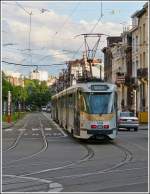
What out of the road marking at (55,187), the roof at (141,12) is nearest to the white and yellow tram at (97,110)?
the road marking at (55,187)

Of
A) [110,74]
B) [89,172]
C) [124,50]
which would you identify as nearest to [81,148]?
[89,172]

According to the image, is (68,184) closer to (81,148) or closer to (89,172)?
(89,172)

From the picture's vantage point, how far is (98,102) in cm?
3169

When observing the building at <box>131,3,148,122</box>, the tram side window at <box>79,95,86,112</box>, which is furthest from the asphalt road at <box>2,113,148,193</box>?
the building at <box>131,3,148,122</box>

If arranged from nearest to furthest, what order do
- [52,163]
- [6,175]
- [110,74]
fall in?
[6,175] < [52,163] < [110,74]

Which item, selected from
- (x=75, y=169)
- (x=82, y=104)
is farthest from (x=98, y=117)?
(x=75, y=169)

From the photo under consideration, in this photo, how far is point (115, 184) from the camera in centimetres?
1475

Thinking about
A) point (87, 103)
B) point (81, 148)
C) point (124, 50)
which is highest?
point (124, 50)

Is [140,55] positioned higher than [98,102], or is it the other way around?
[140,55]

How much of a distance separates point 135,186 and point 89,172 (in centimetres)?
375

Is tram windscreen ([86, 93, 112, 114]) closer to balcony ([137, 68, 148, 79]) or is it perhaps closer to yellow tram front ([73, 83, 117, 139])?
yellow tram front ([73, 83, 117, 139])

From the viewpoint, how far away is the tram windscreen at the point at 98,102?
31547mm

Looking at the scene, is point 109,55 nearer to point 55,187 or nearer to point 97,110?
point 97,110

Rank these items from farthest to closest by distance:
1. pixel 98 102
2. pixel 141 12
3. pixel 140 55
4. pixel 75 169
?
1. pixel 140 55
2. pixel 141 12
3. pixel 98 102
4. pixel 75 169
